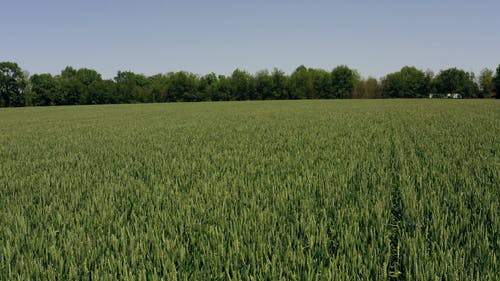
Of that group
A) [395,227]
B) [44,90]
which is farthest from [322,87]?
[395,227]

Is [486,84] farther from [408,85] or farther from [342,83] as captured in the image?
[342,83]

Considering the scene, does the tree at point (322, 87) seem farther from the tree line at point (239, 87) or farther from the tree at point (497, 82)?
the tree at point (497, 82)

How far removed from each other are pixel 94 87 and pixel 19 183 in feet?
317

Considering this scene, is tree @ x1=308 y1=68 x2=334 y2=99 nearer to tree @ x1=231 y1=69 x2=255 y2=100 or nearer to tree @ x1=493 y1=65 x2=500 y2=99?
tree @ x1=231 y1=69 x2=255 y2=100

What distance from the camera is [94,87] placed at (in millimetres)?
91750

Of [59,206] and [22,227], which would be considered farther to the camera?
[59,206]

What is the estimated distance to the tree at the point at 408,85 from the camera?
319ft

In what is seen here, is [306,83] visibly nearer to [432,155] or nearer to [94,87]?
[94,87]

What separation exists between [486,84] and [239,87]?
70.3 m

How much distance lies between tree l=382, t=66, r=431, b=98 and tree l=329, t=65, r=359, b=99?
1107 cm

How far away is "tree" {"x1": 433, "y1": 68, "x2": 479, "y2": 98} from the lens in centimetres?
9203

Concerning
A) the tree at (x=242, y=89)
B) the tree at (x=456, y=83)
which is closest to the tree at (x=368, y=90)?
the tree at (x=456, y=83)

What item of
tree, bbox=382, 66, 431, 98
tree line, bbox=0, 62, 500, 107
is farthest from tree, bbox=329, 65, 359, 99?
tree, bbox=382, 66, 431, 98

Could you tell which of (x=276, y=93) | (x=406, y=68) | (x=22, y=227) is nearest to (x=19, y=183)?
(x=22, y=227)
